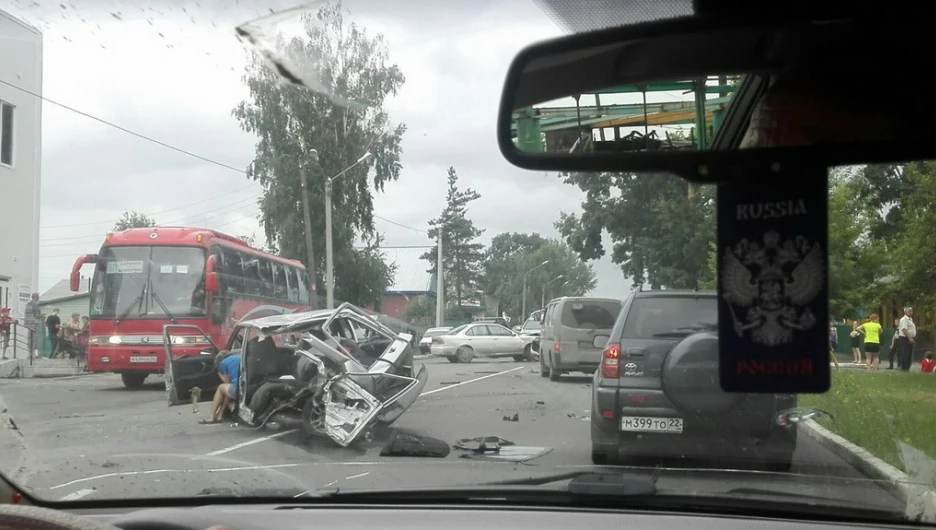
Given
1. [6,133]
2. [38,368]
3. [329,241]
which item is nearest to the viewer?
[6,133]

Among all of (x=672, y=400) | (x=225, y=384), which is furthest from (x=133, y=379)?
(x=672, y=400)

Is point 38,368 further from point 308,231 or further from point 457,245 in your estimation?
point 457,245

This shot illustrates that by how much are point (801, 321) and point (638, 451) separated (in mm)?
2342

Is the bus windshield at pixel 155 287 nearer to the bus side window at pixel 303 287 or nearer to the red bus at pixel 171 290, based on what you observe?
the red bus at pixel 171 290

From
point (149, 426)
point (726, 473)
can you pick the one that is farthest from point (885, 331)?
point (149, 426)

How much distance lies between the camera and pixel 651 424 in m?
4.96

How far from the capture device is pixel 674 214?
13.5ft

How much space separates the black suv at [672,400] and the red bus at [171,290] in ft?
6.72

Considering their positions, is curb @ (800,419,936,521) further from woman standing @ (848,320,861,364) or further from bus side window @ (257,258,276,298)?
bus side window @ (257,258,276,298)

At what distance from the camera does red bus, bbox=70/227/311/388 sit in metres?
6.09

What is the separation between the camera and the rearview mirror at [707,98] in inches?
93.7

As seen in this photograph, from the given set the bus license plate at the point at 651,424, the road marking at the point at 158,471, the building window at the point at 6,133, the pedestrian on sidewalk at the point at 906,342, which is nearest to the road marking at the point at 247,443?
the road marking at the point at 158,471

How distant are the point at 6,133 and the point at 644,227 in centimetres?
384

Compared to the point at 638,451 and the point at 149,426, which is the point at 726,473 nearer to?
the point at 638,451
